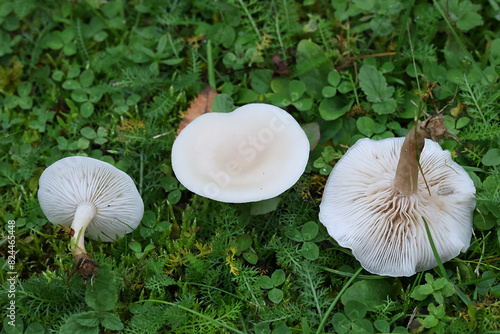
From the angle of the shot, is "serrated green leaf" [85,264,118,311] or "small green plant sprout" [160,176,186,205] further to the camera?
"small green plant sprout" [160,176,186,205]

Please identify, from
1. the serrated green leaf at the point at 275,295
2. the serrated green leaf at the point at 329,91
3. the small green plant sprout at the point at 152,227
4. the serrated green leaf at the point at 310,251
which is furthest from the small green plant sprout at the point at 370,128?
the small green plant sprout at the point at 152,227

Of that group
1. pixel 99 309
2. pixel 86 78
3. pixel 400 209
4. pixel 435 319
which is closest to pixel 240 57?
pixel 86 78

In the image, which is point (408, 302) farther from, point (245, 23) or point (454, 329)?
point (245, 23)

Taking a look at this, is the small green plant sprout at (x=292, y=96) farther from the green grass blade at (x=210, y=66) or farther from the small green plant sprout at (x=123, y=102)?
the small green plant sprout at (x=123, y=102)

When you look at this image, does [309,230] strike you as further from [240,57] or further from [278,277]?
[240,57]

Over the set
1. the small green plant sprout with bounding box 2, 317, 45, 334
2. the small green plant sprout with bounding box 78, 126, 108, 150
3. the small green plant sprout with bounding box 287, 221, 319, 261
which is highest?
the small green plant sprout with bounding box 78, 126, 108, 150

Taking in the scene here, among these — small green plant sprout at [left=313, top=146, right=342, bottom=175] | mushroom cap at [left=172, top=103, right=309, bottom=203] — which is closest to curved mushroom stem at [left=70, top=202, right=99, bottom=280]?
mushroom cap at [left=172, top=103, right=309, bottom=203]

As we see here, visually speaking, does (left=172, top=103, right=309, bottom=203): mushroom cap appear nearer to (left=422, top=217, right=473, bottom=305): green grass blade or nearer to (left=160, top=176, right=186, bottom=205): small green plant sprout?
(left=160, top=176, right=186, bottom=205): small green plant sprout
